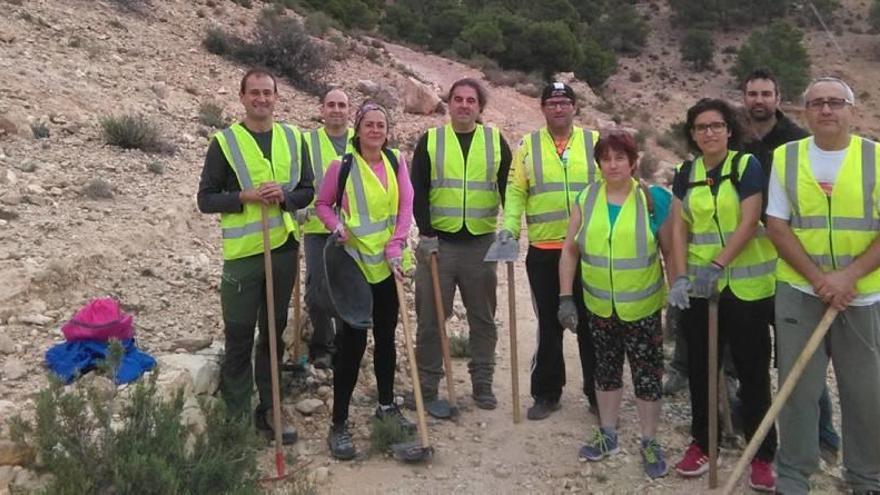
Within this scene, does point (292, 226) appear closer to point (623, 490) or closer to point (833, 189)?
point (623, 490)

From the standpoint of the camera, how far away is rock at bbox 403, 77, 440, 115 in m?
16.0

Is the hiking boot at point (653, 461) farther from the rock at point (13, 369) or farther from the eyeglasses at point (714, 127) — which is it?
the rock at point (13, 369)

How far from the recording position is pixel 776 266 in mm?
3799

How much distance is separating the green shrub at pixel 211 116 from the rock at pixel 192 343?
6.13 m

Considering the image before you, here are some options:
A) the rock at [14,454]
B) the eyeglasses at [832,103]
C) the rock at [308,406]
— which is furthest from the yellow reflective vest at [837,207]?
the rock at [14,454]

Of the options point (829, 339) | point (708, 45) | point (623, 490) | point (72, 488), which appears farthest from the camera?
point (708, 45)

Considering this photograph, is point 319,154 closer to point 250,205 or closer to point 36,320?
point 250,205

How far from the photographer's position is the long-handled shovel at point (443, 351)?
4816mm

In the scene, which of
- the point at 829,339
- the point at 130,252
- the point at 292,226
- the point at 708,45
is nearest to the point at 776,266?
the point at 829,339

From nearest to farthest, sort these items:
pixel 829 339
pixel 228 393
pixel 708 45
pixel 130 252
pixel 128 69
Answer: pixel 829 339, pixel 228 393, pixel 130 252, pixel 128 69, pixel 708 45

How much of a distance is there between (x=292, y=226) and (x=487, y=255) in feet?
4.03

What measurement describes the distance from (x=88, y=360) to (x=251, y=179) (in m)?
1.31

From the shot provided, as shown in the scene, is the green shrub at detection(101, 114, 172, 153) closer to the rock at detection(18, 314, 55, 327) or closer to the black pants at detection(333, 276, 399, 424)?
the rock at detection(18, 314, 55, 327)

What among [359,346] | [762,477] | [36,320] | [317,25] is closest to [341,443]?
[359,346]
